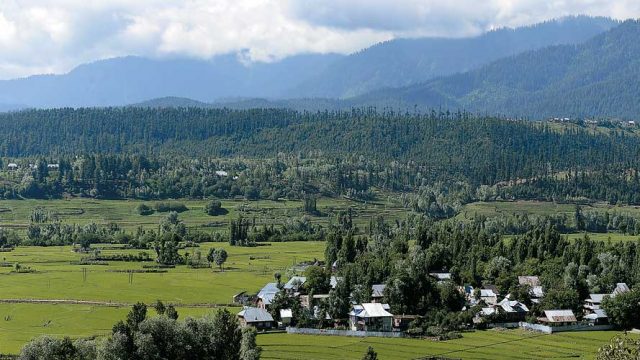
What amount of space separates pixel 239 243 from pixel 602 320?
80514mm

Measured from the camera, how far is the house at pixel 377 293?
326 feet

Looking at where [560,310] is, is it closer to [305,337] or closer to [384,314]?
[384,314]

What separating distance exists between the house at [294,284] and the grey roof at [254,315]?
30.5 ft

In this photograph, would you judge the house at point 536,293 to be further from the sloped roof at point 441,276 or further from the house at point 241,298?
the house at point 241,298

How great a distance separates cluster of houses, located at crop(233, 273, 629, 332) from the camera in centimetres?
9100

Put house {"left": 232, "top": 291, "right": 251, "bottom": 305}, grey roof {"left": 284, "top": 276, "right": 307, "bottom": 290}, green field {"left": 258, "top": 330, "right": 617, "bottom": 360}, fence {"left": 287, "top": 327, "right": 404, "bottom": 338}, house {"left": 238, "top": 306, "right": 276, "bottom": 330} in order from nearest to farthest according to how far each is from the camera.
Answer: green field {"left": 258, "top": 330, "right": 617, "bottom": 360}
fence {"left": 287, "top": 327, "right": 404, "bottom": 338}
house {"left": 238, "top": 306, "right": 276, "bottom": 330}
house {"left": 232, "top": 291, "right": 251, "bottom": 305}
grey roof {"left": 284, "top": 276, "right": 307, "bottom": 290}

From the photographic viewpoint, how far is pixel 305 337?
280 feet

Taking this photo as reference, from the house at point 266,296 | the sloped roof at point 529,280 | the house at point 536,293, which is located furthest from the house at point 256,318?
the sloped roof at point 529,280

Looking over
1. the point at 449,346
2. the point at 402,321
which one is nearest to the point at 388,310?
the point at 402,321

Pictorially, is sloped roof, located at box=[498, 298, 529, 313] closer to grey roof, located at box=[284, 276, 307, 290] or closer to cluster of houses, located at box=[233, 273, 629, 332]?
cluster of houses, located at box=[233, 273, 629, 332]

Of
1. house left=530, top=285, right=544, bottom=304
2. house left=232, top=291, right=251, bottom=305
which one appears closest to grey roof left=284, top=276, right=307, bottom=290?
house left=232, top=291, right=251, bottom=305

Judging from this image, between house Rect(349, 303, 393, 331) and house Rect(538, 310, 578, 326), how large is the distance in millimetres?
16959

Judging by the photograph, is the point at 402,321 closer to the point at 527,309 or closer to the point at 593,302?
the point at 527,309

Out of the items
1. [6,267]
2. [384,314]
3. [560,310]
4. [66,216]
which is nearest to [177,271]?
[6,267]
